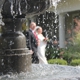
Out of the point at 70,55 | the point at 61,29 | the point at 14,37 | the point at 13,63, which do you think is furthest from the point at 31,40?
the point at 61,29

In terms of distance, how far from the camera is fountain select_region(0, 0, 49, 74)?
4.63 metres

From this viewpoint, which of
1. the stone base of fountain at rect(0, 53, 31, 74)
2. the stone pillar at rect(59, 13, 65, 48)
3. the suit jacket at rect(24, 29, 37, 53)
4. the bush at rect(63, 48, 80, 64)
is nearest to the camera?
the stone base of fountain at rect(0, 53, 31, 74)

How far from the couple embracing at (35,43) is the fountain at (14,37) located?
3950 mm

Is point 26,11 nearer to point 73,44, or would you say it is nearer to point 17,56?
point 17,56

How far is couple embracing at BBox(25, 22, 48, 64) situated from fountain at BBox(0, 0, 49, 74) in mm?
3950

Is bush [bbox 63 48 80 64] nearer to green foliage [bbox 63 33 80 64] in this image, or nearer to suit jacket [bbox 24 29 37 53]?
green foliage [bbox 63 33 80 64]

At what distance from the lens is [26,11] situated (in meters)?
4.82

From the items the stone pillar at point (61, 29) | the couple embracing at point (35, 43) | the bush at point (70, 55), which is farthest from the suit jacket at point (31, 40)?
the stone pillar at point (61, 29)

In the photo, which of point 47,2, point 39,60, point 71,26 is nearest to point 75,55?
point 39,60

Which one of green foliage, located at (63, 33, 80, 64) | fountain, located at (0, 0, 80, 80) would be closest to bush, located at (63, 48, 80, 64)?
green foliage, located at (63, 33, 80, 64)

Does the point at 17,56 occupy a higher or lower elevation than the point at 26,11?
lower

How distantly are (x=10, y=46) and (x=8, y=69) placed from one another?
0.32 meters

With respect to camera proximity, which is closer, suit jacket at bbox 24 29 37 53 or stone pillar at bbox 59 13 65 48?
suit jacket at bbox 24 29 37 53

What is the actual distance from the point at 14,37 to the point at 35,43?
430 centimetres
